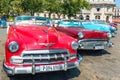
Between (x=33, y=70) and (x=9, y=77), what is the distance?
1169 millimetres

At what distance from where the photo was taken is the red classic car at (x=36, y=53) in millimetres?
5039

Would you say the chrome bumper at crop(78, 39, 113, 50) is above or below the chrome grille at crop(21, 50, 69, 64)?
below

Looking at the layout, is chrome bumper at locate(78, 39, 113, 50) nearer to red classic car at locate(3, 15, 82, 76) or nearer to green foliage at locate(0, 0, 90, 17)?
red classic car at locate(3, 15, 82, 76)

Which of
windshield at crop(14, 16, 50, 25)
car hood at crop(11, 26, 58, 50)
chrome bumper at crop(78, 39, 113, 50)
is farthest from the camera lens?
chrome bumper at crop(78, 39, 113, 50)

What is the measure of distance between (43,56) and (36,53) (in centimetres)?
18

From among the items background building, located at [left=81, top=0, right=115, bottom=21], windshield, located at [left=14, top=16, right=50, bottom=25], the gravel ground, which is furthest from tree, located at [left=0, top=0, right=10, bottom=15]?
background building, located at [left=81, top=0, right=115, bottom=21]

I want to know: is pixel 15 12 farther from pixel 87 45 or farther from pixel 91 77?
pixel 91 77

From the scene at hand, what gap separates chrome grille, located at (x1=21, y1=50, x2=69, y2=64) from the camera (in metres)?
5.05

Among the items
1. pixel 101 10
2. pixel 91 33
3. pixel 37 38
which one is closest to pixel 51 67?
pixel 37 38

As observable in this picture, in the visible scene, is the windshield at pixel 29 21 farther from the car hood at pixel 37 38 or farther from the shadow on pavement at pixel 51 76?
the shadow on pavement at pixel 51 76

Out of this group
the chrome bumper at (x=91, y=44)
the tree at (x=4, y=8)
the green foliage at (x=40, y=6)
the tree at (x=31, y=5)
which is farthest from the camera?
the tree at (x=31, y=5)

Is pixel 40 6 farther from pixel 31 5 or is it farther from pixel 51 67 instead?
pixel 51 67

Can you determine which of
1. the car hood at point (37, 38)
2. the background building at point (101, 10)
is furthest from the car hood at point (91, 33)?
the background building at point (101, 10)

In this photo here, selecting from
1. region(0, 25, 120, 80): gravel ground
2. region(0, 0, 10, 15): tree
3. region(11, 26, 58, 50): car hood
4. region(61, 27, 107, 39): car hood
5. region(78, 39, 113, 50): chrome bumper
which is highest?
region(0, 0, 10, 15): tree
